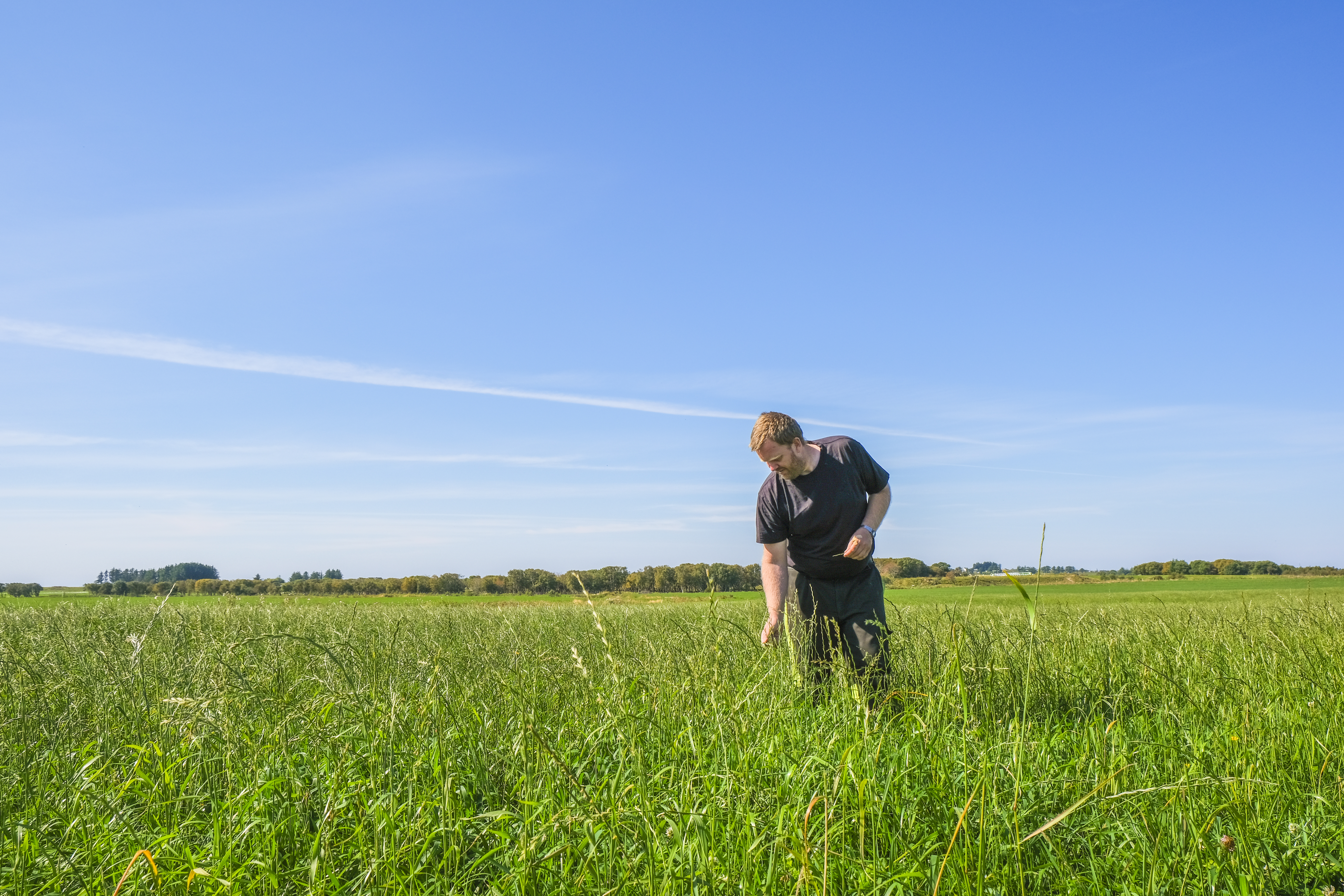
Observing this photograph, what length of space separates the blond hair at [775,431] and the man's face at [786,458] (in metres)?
0.02

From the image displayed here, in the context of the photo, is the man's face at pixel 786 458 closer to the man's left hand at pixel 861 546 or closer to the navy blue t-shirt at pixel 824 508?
the navy blue t-shirt at pixel 824 508

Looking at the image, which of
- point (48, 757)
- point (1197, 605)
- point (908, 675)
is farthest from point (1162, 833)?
point (1197, 605)

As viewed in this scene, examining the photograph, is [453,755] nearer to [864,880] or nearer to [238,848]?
[238,848]

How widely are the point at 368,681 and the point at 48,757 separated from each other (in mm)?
1335

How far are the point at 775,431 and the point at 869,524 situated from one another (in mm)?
910

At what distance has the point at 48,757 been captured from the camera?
3369 millimetres

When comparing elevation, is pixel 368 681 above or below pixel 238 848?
above

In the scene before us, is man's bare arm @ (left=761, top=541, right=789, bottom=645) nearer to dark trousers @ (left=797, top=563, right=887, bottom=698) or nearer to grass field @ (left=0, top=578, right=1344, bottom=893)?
dark trousers @ (left=797, top=563, right=887, bottom=698)

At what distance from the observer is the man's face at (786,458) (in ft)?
16.5

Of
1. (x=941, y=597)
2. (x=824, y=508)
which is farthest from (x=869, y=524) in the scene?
(x=941, y=597)

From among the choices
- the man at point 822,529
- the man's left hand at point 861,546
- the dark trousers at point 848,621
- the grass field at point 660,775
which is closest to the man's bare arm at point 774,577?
the man at point 822,529

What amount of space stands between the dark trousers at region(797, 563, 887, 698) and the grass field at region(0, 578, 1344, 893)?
0.95 ft

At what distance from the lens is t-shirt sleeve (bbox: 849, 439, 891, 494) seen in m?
5.29

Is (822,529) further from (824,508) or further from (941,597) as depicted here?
(941,597)
